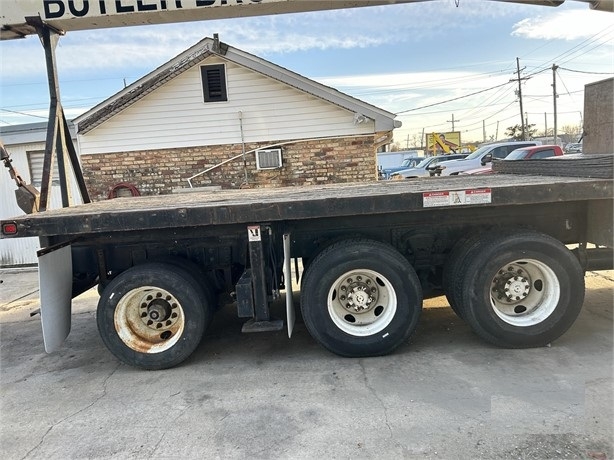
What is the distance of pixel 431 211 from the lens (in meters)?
4.39

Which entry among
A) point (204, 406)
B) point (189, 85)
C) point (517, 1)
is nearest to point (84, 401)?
point (204, 406)

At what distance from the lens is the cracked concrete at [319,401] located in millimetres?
2988

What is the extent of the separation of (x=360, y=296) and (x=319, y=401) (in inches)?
43.1

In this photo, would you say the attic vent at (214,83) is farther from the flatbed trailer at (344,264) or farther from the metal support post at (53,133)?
the flatbed trailer at (344,264)

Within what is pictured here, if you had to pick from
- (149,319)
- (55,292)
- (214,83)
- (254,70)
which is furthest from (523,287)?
(214,83)

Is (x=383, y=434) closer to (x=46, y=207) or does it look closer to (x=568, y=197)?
(x=568, y=197)

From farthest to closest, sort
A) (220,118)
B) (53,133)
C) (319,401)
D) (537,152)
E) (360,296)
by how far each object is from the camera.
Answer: (537,152)
(220,118)
(53,133)
(360,296)
(319,401)

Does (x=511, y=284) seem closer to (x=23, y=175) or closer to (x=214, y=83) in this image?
(x=214, y=83)

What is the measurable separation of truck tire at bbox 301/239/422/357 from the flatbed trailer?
0.01m

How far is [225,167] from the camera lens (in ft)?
37.1

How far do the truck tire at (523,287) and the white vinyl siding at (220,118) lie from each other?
7297mm

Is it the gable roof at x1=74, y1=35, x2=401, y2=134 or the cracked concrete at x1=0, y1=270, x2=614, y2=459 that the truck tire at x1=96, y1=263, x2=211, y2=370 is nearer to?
the cracked concrete at x1=0, y1=270, x2=614, y2=459

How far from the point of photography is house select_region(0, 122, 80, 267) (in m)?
10.9

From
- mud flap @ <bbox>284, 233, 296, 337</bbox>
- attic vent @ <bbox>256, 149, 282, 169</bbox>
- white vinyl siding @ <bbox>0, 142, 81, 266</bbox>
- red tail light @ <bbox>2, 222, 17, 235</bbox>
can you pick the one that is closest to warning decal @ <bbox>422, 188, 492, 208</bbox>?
mud flap @ <bbox>284, 233, 296, 337</bbox>
